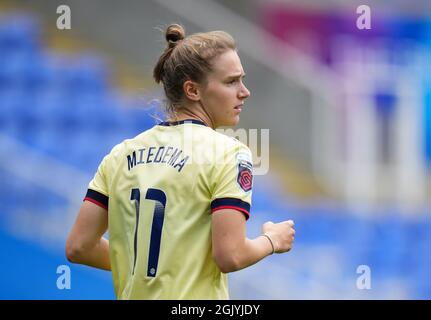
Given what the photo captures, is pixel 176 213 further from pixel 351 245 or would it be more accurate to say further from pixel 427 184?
pixel 427 184

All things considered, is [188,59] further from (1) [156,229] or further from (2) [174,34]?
(1) [156,229]

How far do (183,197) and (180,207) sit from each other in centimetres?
2

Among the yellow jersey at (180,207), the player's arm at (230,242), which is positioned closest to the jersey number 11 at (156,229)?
the yellow jersey at (180,207)

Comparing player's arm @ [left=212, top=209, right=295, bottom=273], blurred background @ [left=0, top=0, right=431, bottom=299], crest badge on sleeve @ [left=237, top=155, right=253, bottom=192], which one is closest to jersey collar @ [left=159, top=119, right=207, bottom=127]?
crest badge on sleeve @ [left=237, top=155, right=253, bottom=192]

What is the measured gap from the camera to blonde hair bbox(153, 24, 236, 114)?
1.96 meters

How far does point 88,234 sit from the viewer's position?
6.68 ft

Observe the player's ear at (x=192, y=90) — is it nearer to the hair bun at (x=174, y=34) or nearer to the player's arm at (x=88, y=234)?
the hair bun at (x=174, y=34)

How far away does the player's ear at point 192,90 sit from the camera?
197 centimetres

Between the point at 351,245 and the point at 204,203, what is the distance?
4.37m

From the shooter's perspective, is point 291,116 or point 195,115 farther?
point 291,116

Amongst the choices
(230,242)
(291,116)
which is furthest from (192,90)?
(291,116)

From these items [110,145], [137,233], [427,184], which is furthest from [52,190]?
[137,233]

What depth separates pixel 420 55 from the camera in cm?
659

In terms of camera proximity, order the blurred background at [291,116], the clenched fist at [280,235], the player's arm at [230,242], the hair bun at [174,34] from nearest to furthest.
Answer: the player's arm at [230,242]
the clenched fist at [280,235]
the hair bun at [174,34]
the blurred background at [291,116]
